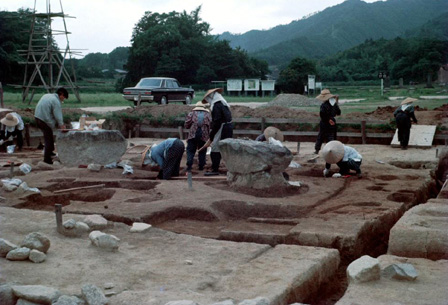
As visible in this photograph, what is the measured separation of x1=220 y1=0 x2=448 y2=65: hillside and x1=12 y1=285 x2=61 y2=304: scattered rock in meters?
85.0

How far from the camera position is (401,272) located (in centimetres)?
448

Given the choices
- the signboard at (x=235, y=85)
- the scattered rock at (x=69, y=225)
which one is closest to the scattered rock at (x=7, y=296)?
the scattered rock at (x=69, y=225)

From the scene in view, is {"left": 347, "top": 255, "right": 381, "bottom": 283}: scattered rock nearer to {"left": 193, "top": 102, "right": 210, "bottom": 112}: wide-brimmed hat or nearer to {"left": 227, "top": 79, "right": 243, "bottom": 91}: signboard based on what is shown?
{"left": 193, "top": 102, "right": 210, "bottom": 112}: wide-brimmed hat

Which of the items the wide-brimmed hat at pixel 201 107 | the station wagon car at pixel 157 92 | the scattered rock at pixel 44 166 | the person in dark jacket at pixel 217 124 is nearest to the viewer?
the person in dark jacket at pixel 217 124

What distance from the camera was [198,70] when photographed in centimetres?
4225

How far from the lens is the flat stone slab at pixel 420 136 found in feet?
48.9

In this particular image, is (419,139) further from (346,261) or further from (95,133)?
(346,261)

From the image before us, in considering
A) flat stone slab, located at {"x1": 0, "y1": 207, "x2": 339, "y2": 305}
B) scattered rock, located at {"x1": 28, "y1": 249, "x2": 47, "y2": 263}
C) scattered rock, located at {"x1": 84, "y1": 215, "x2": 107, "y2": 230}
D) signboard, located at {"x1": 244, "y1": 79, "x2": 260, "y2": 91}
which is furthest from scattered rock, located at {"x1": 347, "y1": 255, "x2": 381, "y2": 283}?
signboard, located at {"x1": 244, "y1": 79, "x2": 260, "y2": 91}

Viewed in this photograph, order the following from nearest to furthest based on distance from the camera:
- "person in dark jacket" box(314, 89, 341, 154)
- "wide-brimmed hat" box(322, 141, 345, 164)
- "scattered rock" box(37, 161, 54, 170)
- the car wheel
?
"wide-brimmed hat" box(322, 141, 345, 164) → "scattered rock" box(37, 161, 54, 170) → "person in dark jacket" box(314, 89, 341, 154) → the car wheel

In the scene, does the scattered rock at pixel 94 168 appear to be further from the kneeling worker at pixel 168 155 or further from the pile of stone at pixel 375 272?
the pile of stone at pixel 375 272

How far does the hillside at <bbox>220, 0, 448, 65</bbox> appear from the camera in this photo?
9669 cm

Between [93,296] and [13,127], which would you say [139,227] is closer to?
[93,296]

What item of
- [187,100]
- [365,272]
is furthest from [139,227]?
[187,100]

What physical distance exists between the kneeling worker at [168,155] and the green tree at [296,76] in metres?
32.7
